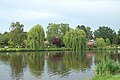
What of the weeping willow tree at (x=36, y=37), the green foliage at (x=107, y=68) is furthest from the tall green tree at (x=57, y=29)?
the green foliage at (x=107, y=68)

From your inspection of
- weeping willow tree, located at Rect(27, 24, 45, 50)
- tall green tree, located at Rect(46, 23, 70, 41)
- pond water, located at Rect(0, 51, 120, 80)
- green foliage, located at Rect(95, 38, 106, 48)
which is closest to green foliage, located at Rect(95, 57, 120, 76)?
pond water, located at Rect(0, 51, 120, 80)

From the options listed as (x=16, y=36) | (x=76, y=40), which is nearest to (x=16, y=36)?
(x=16, y=36)

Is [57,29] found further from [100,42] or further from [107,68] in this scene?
[107,68]

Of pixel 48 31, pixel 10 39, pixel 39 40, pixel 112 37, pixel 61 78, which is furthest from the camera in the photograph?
pixel 112 37

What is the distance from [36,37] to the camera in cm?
7000

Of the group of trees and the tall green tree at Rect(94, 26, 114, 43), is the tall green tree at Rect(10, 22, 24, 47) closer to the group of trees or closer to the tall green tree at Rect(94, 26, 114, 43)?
the group of trees

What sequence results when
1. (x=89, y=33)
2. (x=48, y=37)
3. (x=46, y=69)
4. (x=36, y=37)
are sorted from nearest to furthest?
(x=46, y=69) → (x=36, y=37) → (x=48, y=37) → (x=89, y=33)

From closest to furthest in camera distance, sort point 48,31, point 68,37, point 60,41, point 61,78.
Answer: point 61,78 < point 68,37 < point 60,41 < point 48,31

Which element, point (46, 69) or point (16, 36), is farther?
point (16, 36)

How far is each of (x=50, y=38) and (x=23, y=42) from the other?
534 inches

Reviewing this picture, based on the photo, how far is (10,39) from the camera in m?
85.1

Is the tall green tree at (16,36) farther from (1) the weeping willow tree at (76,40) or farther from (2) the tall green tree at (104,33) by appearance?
(2) the tall green tree at (104,33)

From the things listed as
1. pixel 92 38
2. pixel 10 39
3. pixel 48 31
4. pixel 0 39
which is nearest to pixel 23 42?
pixel 10 39

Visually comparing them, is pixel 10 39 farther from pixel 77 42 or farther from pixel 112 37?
pixel 112 37
